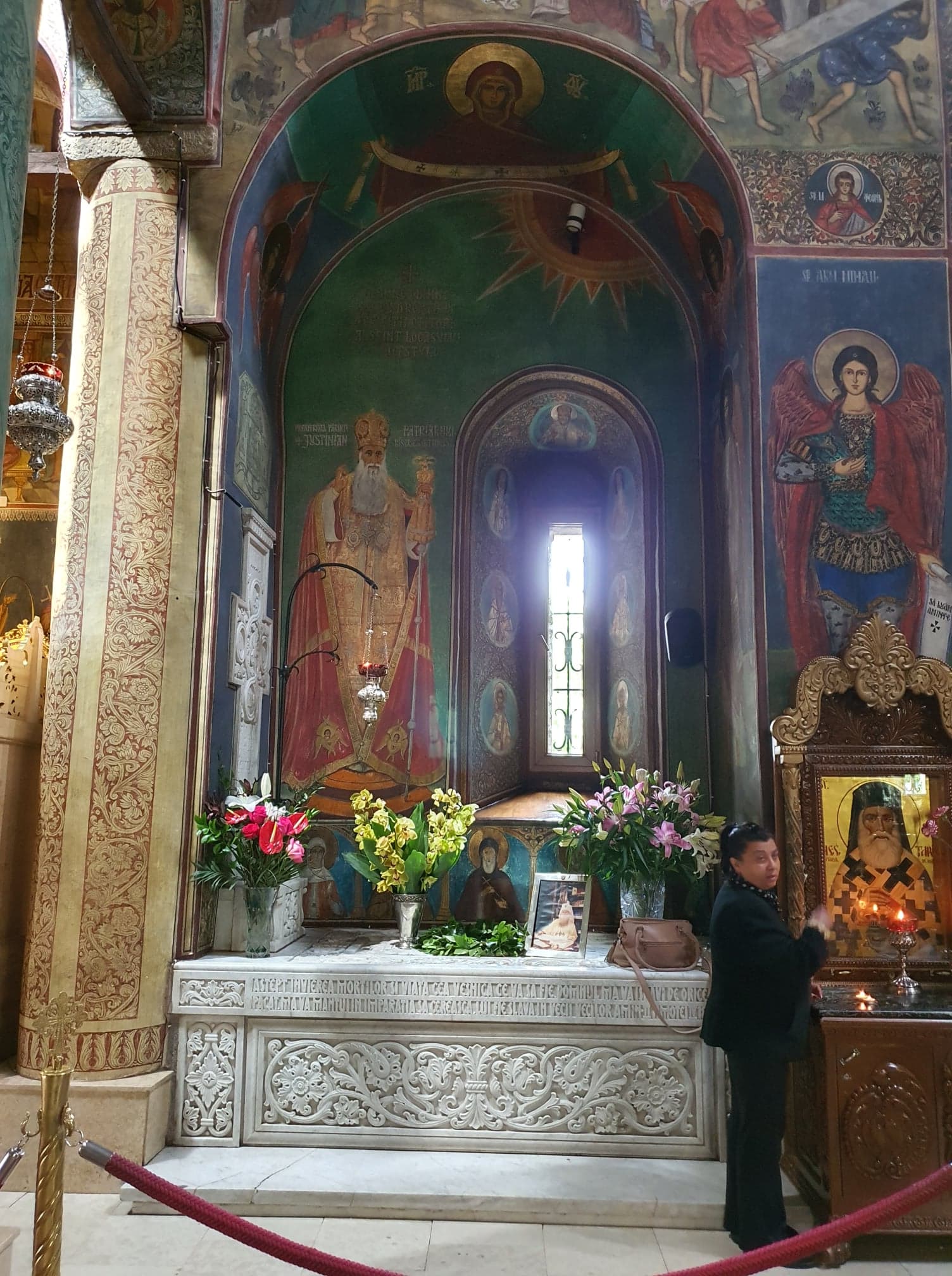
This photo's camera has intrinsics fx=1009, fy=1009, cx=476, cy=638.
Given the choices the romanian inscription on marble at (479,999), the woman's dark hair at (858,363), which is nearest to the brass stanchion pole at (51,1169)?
the romanian inscription on marble at (479,999)

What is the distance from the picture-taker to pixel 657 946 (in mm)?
5723

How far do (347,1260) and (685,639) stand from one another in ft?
17.0

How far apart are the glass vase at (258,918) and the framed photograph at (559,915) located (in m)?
1.53

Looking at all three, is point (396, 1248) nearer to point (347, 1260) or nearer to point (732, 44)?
point (347, 1260)

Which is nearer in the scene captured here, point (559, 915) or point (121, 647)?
point (121, 647)

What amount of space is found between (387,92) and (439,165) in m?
0.90

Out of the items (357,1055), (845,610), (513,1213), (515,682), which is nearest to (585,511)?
(515,682)

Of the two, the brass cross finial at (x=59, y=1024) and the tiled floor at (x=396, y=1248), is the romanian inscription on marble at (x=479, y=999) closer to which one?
the tiled floor at (x=396, y=1248)

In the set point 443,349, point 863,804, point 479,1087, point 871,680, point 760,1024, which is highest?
point 443,349

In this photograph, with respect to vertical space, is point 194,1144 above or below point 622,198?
below

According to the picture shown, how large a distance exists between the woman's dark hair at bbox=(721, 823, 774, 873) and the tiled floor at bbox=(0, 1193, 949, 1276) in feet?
5.69

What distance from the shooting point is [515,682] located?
828cm

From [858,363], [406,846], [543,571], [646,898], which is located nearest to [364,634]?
[543,571]

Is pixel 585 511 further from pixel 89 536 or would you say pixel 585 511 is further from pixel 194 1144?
pixel 194 1144
